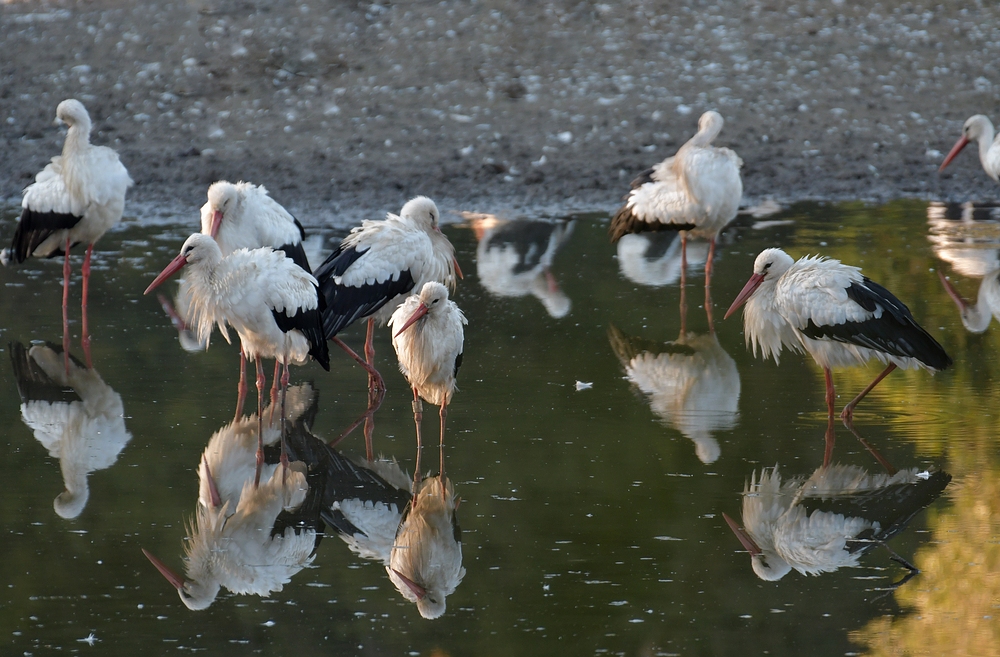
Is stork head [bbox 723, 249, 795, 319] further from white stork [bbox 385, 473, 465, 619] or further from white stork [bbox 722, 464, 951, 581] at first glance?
white stork [bbox 385, 473, 465, 619]

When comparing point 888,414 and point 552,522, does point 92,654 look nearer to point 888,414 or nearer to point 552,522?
point 552,522

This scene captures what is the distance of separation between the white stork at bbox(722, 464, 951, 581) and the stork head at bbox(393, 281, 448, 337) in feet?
5.33

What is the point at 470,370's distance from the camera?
7430mm

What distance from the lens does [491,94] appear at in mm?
14602

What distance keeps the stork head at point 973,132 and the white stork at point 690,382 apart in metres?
5.99

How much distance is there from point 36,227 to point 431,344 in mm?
4439

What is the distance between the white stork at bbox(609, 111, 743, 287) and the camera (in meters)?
9.88

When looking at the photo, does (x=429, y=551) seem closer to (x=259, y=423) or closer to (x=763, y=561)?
(x=763, y=561)

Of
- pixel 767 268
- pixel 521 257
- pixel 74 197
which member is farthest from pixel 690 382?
pixel 74 197

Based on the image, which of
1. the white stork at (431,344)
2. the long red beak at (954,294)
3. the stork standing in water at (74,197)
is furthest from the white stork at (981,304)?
the stork standing in water at (74,197)

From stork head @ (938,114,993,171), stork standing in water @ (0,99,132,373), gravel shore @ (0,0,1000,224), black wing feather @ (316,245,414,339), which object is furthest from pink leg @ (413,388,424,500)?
stork head @ (938,114,993,171)

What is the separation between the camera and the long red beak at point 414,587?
4445mm

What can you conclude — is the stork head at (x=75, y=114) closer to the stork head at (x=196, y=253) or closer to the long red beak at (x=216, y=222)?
the long red beak at (x=216, y=222)

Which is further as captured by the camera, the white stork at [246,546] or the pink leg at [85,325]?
the pink leg at [85,325]
